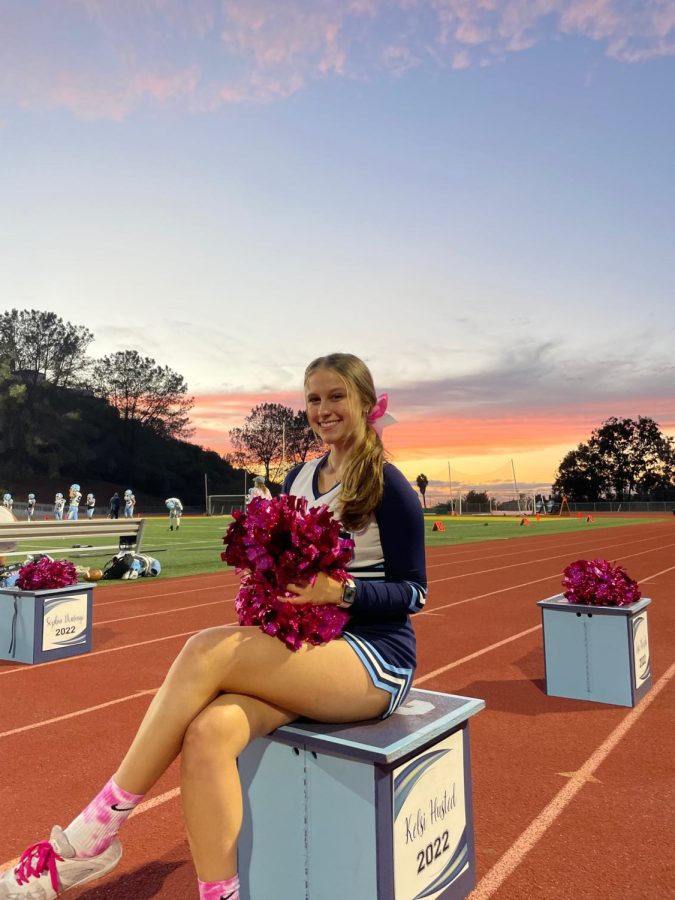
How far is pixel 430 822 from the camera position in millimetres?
2344

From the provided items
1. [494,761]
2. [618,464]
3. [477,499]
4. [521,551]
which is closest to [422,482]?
[477,499]

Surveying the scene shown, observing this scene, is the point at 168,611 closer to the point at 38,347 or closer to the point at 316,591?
the point at 316,591

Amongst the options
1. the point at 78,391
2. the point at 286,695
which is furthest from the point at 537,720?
the point at 78,391

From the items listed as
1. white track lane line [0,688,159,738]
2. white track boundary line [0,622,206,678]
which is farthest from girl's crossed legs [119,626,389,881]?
white track boundary line [0,622,206,678]

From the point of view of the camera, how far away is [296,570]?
7.20 feet

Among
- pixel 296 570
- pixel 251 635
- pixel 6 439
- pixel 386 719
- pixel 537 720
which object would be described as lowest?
pixel 537 720

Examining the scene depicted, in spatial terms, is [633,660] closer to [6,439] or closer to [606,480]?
[6,439]

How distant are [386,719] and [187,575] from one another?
10.9 m

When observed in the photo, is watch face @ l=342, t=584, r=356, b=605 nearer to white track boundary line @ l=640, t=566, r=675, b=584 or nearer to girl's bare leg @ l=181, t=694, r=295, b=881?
girl's bare leg @ l=181, t=694, r=295, b=881

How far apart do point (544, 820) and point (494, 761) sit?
712 millimetres

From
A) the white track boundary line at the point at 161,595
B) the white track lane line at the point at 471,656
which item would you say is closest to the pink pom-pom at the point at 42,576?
the white track boundary line at the point at 161,595

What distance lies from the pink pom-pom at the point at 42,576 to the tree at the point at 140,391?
78120mm

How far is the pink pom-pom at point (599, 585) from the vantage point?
4879 mm

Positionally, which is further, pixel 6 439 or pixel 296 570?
pixel 6 439
